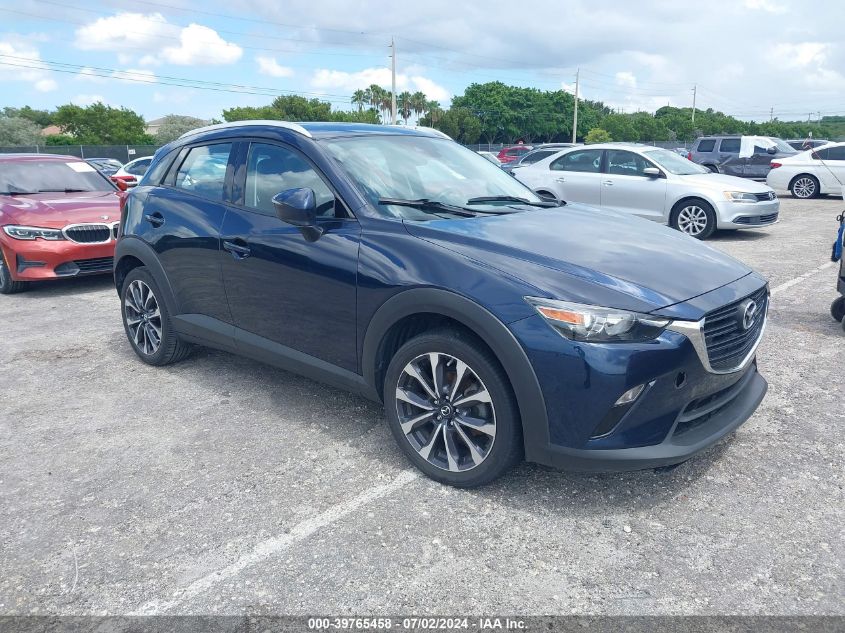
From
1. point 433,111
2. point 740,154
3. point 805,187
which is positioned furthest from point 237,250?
point 433,111

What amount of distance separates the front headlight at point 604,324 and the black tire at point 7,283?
7421 millimetres

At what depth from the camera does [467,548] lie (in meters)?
2.84

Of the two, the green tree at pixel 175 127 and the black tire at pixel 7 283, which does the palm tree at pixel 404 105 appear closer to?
the green tree at pixel 175 127

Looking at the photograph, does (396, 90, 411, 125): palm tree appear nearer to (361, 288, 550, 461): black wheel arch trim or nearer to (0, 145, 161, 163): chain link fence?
(0, 145, 161, 163): chain link fence

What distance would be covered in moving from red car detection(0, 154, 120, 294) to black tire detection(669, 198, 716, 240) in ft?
27.4

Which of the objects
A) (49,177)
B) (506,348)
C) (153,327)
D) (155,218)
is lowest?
(153,327)

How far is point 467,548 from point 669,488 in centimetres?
110

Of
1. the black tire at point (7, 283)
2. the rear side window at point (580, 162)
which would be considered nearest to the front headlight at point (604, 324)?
the black tire at point (7, 283)

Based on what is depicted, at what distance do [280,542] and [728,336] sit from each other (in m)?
2.19

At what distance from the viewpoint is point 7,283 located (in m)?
8.01

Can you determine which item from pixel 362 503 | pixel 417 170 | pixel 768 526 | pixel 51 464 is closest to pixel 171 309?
pixel 51 464

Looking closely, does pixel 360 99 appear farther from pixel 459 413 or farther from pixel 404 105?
pixel 459 413

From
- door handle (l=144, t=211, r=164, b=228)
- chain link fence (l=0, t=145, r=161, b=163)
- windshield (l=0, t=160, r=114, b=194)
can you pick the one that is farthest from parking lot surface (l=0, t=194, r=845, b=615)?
chain link fence (l=0, t=145, r=161, b=163)

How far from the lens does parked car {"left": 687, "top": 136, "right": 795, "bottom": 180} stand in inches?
811
